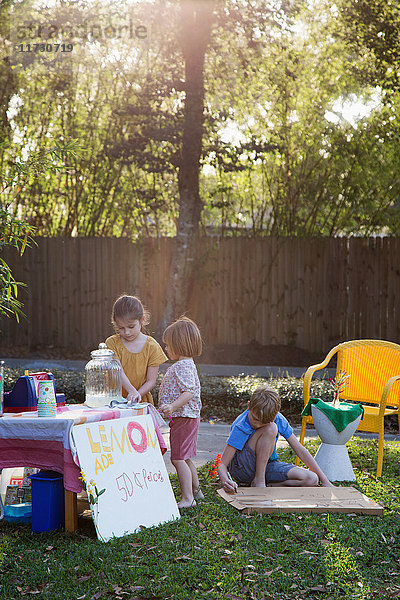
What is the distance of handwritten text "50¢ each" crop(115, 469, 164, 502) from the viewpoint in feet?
13.3

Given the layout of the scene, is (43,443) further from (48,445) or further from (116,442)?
(116,442)

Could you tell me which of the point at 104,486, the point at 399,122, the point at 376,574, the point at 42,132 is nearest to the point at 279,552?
the point at 376,574

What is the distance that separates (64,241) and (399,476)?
927 centimetres

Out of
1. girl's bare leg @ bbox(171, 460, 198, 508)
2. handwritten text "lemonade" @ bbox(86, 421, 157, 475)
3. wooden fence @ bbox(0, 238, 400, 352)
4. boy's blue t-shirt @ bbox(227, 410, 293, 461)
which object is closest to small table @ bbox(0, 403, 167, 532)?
handwritten text "lemonade" @ bbox(86, 421, 157, 475)

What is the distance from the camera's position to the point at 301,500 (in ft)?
15.1

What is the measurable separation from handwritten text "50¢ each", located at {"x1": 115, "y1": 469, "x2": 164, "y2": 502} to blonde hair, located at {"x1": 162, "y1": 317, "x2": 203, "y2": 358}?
2.55 feet

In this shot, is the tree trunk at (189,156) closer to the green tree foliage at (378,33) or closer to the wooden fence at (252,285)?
the wooden fence at (252,285)

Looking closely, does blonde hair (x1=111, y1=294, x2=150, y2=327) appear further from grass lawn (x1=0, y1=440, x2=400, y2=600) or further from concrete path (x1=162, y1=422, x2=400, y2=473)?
concrete path (x1=162, y1=422, x2=400, y2=473)

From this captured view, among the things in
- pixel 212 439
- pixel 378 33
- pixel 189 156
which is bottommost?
pixel 212 439

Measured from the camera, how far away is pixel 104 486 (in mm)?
3918

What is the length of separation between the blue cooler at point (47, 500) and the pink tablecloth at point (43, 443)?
4.9 inches

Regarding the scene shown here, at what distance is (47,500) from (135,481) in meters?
0.50

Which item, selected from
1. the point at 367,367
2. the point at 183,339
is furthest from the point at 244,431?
the point at 367,367

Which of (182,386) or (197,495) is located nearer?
Answer: (182,386)
